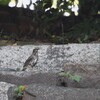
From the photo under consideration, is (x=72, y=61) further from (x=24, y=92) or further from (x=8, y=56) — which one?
(x=24, y=92)

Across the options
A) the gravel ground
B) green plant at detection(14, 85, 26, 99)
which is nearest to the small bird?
the gravel ground

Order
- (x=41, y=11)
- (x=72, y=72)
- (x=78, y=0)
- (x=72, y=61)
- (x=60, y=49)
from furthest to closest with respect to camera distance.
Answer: (x=41, y=11)
(x=78, y=0)
(x=60, y=49)
(x=72, y=61)
(x=72, y=72)

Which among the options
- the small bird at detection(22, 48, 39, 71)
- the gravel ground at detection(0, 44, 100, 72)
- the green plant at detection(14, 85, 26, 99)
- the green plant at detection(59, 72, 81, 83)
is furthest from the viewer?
the gravel ground at detection(0, 44, 100, 72)

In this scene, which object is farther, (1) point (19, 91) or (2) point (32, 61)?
(2) point (32, 61)

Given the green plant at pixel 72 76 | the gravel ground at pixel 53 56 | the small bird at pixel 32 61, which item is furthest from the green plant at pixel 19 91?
the gravel ground at pixel 53 56

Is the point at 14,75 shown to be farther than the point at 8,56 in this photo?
No

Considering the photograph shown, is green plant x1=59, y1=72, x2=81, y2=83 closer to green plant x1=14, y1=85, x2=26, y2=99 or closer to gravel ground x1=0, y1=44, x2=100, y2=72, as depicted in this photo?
green plant x1=14, y1=85, x2=26, y2=99

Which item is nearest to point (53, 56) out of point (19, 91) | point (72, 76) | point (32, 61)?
point (32, 61)

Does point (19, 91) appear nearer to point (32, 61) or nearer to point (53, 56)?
point (32, 61)

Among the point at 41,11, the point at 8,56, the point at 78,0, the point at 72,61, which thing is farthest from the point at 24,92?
the point at 41,11

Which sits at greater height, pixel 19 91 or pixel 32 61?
pixel 32 61

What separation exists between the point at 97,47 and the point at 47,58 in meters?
0.39

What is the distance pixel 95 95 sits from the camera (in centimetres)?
183

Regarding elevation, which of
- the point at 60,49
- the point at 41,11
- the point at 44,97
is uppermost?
the point at 41,11
